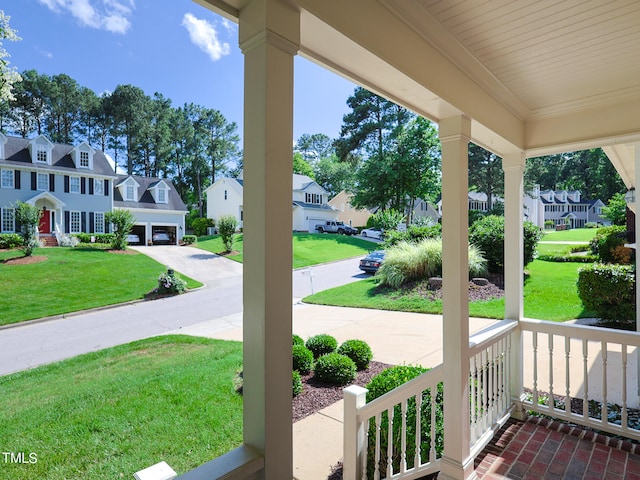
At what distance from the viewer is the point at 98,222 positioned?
4426 mm

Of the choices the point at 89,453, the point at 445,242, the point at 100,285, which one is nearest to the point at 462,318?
the point at 445,242

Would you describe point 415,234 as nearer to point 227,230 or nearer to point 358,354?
point 227,230

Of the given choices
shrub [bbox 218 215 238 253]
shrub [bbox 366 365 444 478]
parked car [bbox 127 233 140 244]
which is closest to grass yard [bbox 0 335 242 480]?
shrub [bbox 366 365 444 478]

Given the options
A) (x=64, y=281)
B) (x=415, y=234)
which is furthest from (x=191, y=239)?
(x=415, y=234)

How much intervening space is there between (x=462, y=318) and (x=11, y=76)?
366 centimetres

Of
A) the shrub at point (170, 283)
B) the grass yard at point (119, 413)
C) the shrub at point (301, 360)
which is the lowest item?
the grass yard at point (119, 413)

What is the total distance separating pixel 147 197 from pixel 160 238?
144 centimetres

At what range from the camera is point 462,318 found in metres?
2.02

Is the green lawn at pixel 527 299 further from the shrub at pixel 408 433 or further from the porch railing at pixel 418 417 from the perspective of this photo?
the shrub at pixel 408 433

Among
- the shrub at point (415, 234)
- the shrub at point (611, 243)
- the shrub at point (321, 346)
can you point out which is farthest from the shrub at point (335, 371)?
the shrub at point (611, 243)

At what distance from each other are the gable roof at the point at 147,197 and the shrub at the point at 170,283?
5.95 feet

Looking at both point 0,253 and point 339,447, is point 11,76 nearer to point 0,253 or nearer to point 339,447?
point 0,253

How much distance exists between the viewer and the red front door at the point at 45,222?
314 centimetres

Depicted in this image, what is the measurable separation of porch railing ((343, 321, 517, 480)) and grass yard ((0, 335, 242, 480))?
5.02 ft
